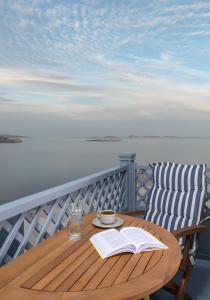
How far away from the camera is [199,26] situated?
535 cm

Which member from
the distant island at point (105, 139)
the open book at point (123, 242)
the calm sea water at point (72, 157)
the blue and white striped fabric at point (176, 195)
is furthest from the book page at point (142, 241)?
the distant island at point (105, 139)

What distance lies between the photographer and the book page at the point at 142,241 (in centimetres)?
139

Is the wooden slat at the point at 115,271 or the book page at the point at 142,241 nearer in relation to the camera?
the wooden slat at the point at 115,271

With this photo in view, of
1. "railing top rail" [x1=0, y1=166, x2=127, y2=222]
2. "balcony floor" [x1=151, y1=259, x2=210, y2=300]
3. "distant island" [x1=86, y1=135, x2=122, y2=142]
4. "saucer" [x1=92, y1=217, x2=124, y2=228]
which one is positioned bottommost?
"balcony floor" [x1=151, y1=259, x2=210, y2=300]

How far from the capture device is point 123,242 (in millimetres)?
1399

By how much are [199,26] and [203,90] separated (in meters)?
1.53

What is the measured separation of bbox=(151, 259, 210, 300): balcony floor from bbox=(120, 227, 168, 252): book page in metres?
1.35

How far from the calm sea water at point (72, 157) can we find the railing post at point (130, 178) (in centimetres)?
11

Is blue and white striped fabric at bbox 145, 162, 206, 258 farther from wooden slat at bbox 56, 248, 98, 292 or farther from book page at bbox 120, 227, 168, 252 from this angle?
wooden slat at bbox 56, 248, 98, 292

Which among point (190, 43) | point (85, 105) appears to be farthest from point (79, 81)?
point (190, 43)

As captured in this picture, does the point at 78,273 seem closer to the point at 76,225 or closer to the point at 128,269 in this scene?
the point at 128,269

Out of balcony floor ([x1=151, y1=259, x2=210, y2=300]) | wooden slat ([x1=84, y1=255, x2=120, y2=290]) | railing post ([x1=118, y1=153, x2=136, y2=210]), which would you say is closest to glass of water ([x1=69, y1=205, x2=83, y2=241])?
wooden slat ([x1=84, y1=255, x2=120, y2=290])

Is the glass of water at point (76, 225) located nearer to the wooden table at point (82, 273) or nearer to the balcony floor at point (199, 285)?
the wooden table at point (82, 273)

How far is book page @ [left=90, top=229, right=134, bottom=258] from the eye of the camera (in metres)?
1.34
